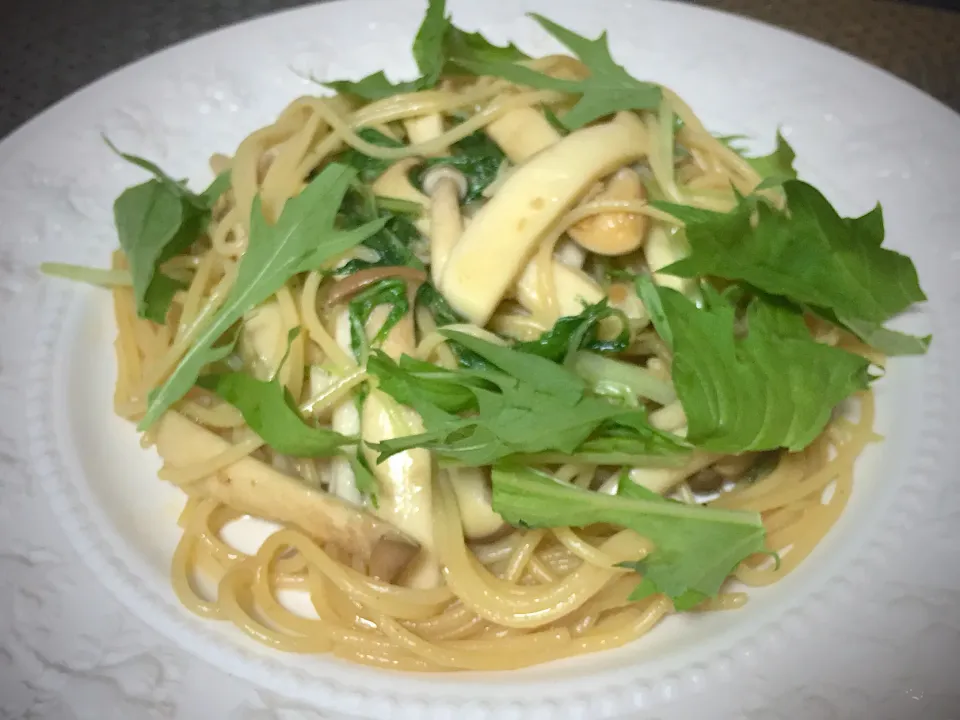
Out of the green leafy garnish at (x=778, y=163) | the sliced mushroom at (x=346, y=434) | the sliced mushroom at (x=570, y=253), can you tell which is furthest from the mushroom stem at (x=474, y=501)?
the green leafy garnish at (x=778, y=163)

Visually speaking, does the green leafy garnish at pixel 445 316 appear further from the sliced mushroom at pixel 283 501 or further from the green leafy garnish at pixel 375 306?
the sliced mushroom at pixel 283 501

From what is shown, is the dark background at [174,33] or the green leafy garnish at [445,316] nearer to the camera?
the green leafy garnish at [445,316]

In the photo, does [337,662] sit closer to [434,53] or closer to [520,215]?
[520,215]

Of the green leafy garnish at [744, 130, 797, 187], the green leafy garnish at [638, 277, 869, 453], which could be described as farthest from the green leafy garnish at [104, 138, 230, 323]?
the green leafy garnish at [744, 130, 797, 187]

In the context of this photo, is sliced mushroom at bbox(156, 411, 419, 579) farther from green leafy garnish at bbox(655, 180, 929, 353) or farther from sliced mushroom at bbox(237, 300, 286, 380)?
green leafy garnish at bbox(655, 180, 929, 353)

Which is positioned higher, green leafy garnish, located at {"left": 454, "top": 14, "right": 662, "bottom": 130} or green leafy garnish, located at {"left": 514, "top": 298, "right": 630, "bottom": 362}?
green leafy garnish, located at {"left": 454, "top": 14, "right": 662, "bottom": 130}
